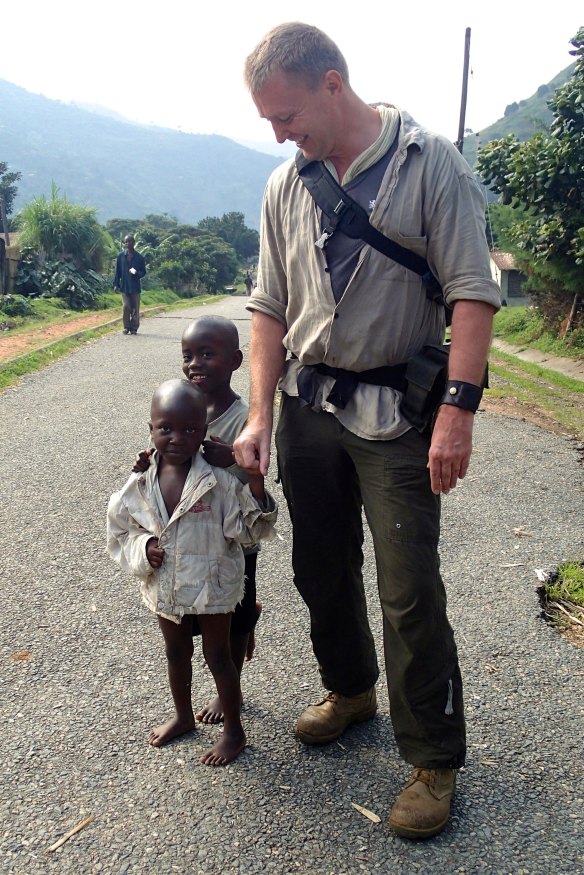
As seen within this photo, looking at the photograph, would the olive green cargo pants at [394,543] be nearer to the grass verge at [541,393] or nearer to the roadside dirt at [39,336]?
the grass verge at [541,393]

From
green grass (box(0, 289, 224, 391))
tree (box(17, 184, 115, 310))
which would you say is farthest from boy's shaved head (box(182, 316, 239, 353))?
tree (box(17, 184, 115, 310))

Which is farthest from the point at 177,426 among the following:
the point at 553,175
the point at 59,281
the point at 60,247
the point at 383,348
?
the point at 60,247

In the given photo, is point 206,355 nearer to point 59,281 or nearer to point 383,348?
point 383,348

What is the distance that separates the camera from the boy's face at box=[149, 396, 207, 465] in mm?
2623

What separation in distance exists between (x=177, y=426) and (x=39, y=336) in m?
13.4

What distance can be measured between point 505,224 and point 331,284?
62.4 ft

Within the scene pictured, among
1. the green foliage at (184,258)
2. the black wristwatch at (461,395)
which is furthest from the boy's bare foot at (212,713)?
the green foliage at (184,258)

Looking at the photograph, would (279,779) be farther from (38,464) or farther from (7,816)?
(38,464)

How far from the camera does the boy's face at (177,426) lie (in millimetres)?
2623

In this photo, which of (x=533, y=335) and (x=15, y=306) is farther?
(x=15, y=306)

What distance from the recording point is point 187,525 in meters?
2.66

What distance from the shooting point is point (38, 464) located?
675 centimetres

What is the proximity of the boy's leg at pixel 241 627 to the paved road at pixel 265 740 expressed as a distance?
0.07 meters

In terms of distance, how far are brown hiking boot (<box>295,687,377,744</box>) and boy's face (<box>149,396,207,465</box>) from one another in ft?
3.43
